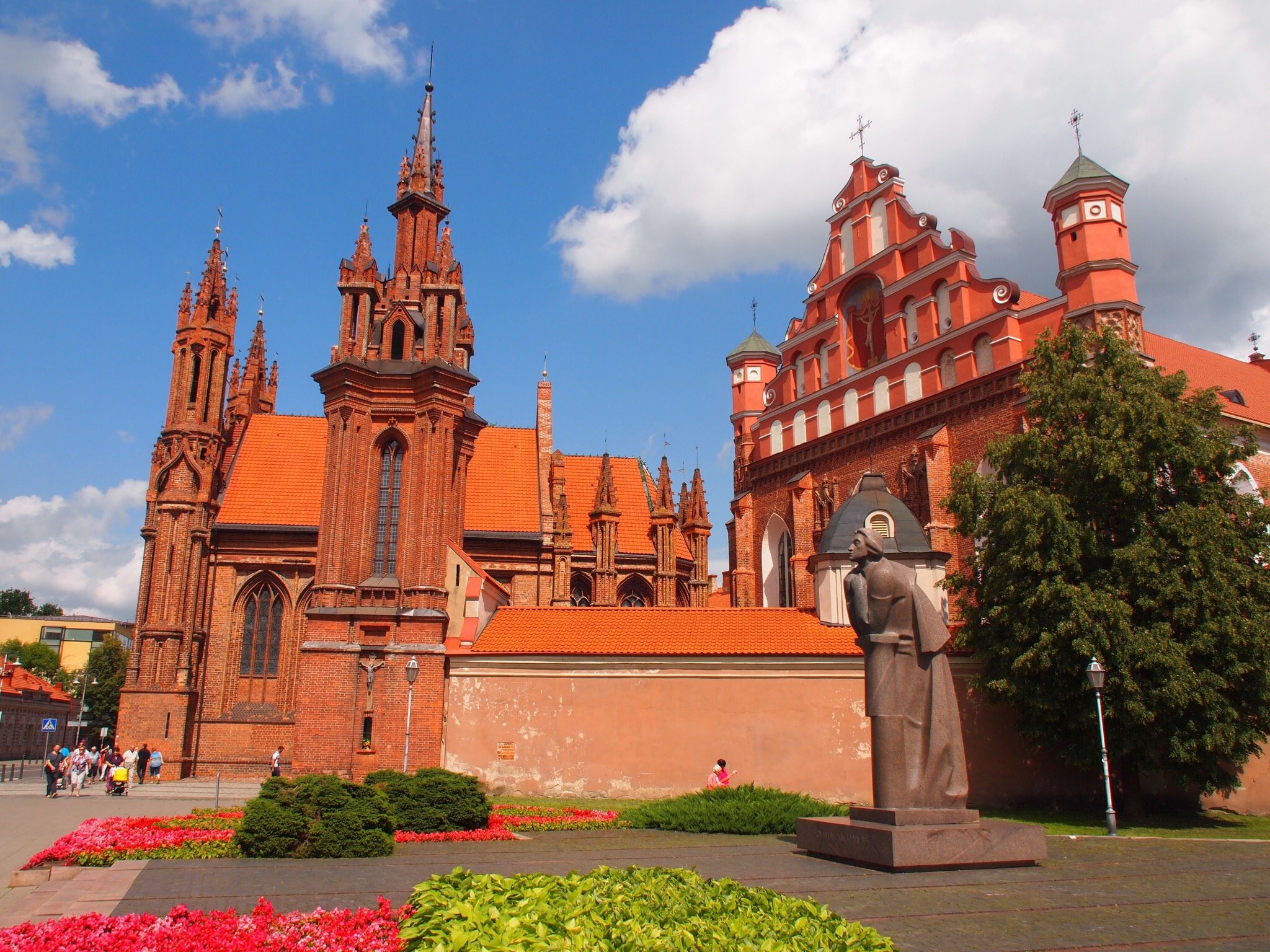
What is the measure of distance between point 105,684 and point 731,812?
Result: 66281mm

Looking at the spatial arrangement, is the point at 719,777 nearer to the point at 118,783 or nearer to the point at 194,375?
the point at 118,783

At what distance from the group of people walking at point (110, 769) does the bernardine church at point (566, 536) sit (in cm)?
97

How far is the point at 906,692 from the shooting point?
1114 cm

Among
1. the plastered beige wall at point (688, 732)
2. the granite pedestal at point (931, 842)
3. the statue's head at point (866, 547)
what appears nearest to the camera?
the granite pedestal at point (931, 842)

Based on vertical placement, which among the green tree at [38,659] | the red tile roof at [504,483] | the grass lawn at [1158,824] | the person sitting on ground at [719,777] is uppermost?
the red tile roof at [504,483]

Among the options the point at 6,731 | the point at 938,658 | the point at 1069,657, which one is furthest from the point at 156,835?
the point at 6,731

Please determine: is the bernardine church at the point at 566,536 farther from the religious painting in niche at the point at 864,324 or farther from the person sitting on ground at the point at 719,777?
the person sitting on ground at the point at 719,777

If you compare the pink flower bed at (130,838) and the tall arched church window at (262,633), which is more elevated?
the tall arched church window at (262,633)

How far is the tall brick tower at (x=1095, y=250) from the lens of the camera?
2359 cm

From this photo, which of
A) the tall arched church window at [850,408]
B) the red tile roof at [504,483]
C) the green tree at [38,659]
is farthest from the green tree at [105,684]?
the tall arched church window at [850,408]

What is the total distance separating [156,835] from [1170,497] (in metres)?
20.0

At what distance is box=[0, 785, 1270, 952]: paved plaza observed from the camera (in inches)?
294

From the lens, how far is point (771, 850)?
12.4 meters

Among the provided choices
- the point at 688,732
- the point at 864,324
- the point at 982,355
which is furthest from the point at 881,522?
the point at 864,324
